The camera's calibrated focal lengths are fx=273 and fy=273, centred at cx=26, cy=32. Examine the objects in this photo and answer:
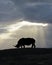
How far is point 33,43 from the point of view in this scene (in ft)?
129

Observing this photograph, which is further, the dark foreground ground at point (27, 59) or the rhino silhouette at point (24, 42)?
the rhino silhouette at point (24, 42)

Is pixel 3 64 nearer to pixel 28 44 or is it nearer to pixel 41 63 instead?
pixel 41 63

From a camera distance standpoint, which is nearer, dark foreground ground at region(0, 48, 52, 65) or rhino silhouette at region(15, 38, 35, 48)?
dark foreground ground at region(0, 48, 52, 65)

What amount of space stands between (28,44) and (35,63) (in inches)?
910

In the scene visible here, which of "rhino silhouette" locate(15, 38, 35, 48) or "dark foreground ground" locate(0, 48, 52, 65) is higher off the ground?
"rhino silhouette" locate(15, 38, 35, 48)

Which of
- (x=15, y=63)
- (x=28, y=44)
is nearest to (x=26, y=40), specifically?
(x=28, y=44)

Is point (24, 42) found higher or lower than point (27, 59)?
higher

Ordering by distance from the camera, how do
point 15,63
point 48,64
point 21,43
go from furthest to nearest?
point 21,43, point 15,63, point 48,64

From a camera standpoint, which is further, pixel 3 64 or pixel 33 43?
pixel 33 43

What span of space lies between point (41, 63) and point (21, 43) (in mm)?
Result: 22493

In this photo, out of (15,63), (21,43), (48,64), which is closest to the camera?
(48,64)

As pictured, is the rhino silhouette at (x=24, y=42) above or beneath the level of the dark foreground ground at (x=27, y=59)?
above

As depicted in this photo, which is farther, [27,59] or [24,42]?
[24,42]

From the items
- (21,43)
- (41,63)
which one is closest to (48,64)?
(41,63)
